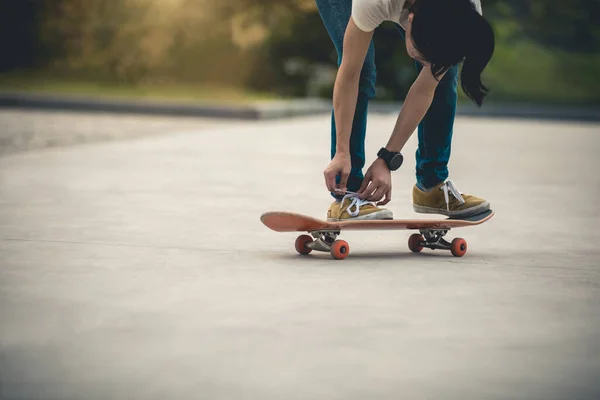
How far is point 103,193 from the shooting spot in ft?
21.4

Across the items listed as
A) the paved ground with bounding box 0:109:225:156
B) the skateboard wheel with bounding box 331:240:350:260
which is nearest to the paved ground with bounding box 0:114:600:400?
the skateboard wheel with bounding box 331:240:350:260

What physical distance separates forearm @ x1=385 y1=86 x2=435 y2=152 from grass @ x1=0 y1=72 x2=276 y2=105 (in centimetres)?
1864

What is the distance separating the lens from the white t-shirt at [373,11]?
159 inches

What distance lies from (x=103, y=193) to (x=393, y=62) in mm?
17291

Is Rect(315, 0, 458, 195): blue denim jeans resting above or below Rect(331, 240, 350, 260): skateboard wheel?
above

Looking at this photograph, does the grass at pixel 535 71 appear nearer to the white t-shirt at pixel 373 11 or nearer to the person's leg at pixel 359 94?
the person's leg at pixel 359 94

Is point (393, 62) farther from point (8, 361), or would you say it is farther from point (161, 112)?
point (8, 361)

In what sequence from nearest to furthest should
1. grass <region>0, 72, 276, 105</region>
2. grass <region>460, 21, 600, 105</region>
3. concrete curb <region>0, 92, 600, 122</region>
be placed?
concrete curb <region>0, 92, 600, 122</region>
grass <region>0, 72, 276, 105</region>
grass <region>460, 21, 600, 105</region>

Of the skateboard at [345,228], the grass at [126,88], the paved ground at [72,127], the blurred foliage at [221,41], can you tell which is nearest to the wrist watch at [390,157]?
the skateboard at [345,228]

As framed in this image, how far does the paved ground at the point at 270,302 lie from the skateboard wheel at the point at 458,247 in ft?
0.15

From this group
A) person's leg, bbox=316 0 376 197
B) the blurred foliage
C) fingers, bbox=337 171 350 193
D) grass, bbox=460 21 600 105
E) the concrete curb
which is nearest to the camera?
fingers, bbox=337 171 350 193

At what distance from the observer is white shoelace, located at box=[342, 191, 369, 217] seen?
4.41 metres

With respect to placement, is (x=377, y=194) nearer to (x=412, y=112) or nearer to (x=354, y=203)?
(x=354, y=203)

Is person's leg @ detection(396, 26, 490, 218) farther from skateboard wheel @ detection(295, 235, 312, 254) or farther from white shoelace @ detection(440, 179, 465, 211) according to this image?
skateboard wheel @ detection(295, 235, 312, 254)
